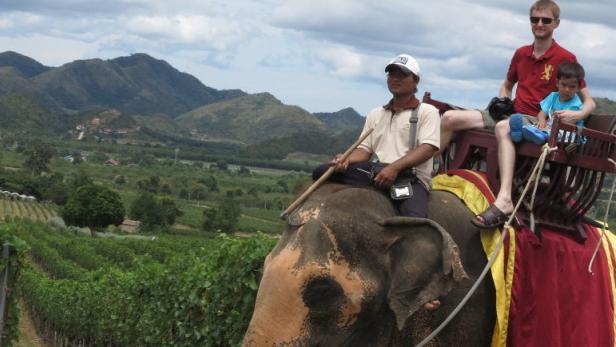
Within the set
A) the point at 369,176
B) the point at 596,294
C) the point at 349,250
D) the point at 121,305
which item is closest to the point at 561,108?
the point at 596,294

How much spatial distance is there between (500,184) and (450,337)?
1303mm

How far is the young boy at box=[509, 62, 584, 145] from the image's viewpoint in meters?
6.78

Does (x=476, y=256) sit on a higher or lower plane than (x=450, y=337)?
higher

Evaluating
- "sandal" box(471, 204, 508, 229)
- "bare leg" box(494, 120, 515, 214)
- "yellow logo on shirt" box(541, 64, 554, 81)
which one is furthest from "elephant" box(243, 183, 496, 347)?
"yellow logo on shirt" box(541, 64, 554, 81)

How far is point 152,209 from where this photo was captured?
353ft

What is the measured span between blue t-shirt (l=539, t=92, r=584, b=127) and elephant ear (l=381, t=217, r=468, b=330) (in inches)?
79.5

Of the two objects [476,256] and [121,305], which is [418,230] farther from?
[121,305]

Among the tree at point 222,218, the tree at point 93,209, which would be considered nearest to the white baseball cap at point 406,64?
the tree at point 93,209

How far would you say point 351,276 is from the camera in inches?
218

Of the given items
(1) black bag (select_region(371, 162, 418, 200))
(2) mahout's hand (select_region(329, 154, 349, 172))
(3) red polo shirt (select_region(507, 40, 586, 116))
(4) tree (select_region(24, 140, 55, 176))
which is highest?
(3) red polo shirt (select_region(507, 40, 586, 116))

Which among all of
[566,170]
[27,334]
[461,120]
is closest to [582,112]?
[566,170]

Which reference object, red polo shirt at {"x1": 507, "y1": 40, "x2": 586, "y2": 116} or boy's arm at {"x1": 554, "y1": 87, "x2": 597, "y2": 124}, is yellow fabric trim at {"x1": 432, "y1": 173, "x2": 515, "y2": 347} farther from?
red polo shirt at {"x1": 507, "y1": 40, "x2": 586, "y2": 116}

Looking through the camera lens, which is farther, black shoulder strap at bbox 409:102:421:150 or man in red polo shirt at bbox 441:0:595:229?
man in red polo shirt at bbox 441:0:595:229

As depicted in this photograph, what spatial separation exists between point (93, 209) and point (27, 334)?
2306 inches
